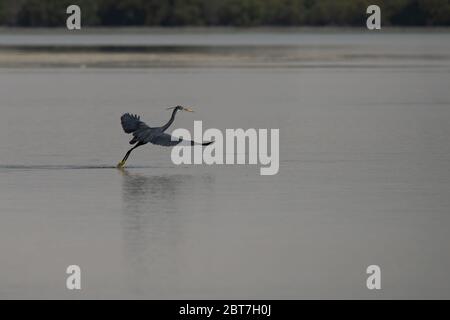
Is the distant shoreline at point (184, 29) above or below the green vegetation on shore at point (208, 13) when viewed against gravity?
below

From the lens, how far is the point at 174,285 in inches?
449

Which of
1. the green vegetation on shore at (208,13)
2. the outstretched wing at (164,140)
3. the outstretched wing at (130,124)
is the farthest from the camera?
the green vegetation on shore at (208,13)

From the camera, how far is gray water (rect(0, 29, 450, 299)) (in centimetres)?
1160

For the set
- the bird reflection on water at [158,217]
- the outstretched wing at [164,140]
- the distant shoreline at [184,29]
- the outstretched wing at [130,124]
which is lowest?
the bird reflection on water at [158,217]

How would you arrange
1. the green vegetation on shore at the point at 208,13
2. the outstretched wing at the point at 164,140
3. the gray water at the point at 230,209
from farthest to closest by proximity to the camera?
the green vegetation on shore at the point at 208,13
the outstretched wing at the point at 164,140
the gray water at the point at 230,209

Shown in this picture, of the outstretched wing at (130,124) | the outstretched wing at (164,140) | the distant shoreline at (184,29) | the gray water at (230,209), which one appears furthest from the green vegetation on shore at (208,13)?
the outstretched wing at (164,140)

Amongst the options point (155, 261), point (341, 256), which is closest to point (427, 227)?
point (341, 256)

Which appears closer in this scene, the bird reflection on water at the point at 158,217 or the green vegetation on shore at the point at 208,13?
the bird reflection on water at the point at 158,217

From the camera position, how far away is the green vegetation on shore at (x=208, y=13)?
82.4 metres

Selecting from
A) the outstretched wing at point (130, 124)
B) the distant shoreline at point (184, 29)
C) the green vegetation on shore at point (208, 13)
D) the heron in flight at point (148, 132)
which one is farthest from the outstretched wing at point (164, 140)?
the distant shoreline at point (184, 29)

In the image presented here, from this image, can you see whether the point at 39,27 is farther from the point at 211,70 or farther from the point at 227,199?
the point at 227,199

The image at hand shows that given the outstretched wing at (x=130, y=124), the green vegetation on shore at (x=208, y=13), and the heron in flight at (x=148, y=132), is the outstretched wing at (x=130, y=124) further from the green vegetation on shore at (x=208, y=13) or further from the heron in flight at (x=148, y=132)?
the green vegetation on shore at (x=208, y=13)

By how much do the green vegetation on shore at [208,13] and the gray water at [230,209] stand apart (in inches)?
2196
